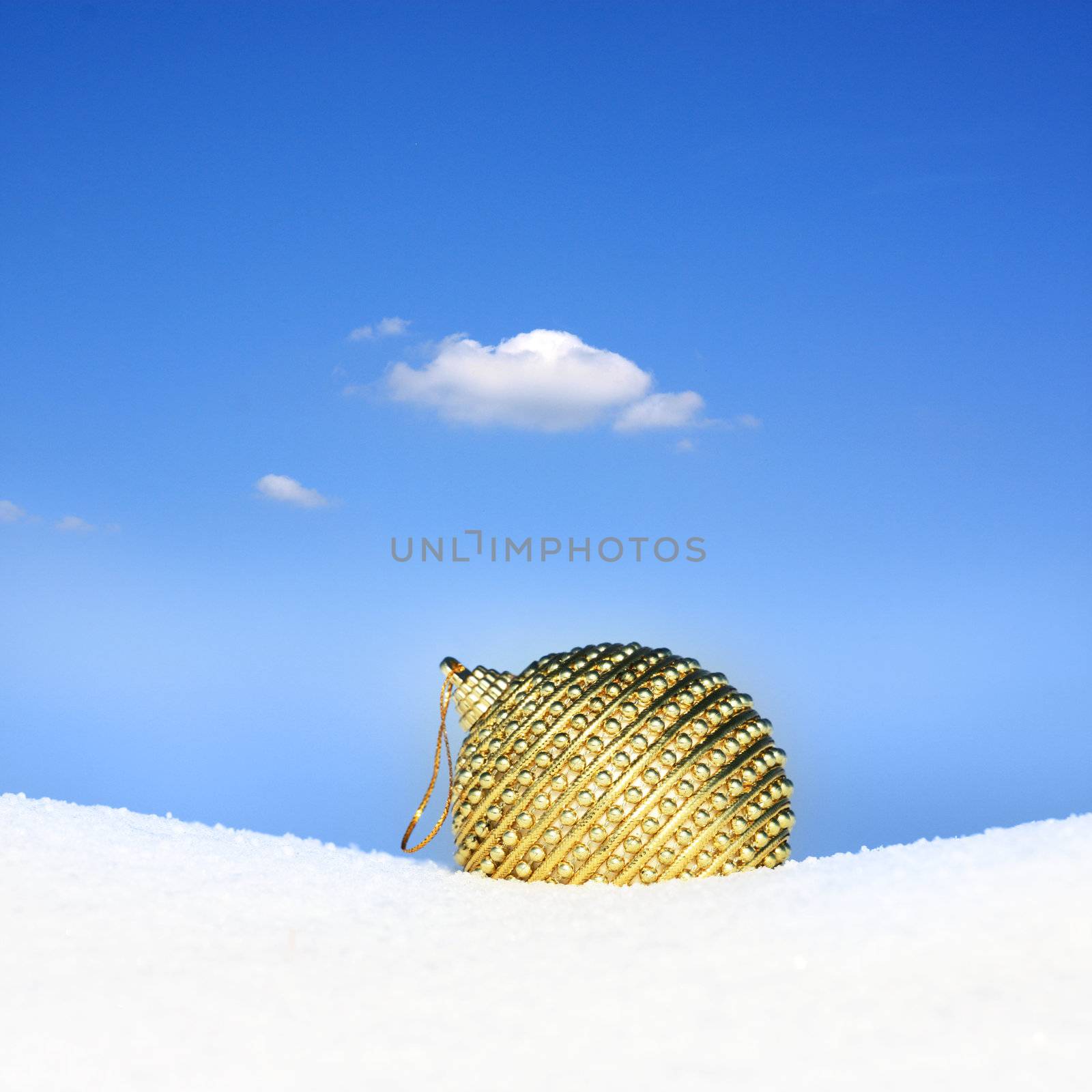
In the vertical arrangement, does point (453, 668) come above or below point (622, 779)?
above

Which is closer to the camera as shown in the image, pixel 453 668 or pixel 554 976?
pixel 554 976

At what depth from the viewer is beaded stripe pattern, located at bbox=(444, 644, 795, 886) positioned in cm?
361

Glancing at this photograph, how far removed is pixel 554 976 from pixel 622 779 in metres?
0.81

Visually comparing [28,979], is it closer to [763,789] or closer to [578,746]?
[578,746]

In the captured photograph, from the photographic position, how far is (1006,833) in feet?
13.1

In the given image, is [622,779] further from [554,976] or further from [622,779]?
[554,976]

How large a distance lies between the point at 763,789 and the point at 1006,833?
976 millimetres

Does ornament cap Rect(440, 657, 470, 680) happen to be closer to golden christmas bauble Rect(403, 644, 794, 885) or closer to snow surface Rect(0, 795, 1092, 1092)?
golden christmas bauble Rect(403, 644, 794, 885)

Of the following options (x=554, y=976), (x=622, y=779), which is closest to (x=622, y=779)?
(x=622, y=779)

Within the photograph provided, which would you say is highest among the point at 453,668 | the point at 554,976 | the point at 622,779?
the point at 453,668

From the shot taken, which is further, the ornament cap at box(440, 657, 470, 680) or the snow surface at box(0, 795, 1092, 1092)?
the ornament cap at box(440, 657, 470, 680)

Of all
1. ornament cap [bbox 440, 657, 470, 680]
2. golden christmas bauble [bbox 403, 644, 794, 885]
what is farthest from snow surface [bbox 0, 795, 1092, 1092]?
Result: ornament cap [bbox 440, 657, 470, 680]

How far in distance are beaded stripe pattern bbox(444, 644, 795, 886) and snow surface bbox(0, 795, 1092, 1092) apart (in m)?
0.10

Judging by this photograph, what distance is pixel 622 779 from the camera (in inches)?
142
